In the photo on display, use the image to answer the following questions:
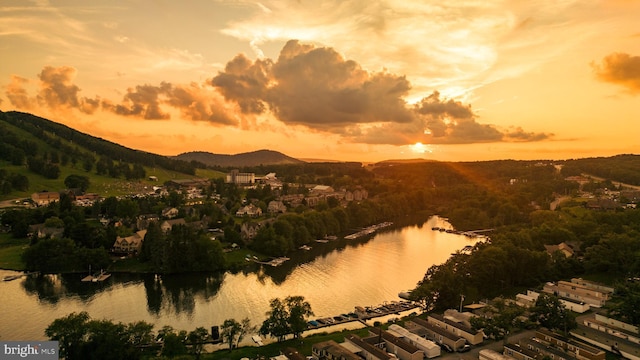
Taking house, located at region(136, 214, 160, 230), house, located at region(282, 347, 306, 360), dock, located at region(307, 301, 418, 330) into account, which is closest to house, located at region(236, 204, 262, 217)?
house, located at region(136, 214, 160, 230)

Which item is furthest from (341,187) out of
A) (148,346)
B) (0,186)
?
(148,346)

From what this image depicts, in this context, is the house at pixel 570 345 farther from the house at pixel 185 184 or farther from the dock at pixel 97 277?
the house at pixel 185 184

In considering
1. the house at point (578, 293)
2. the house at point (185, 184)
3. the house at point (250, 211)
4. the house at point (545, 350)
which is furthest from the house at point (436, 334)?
the house at point (185, 184)

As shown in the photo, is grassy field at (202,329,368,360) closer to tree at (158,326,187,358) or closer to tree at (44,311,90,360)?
tree at (158,326,187,358)

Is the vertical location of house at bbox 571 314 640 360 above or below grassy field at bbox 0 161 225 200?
below

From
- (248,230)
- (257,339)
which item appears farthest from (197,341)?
(248,230)
